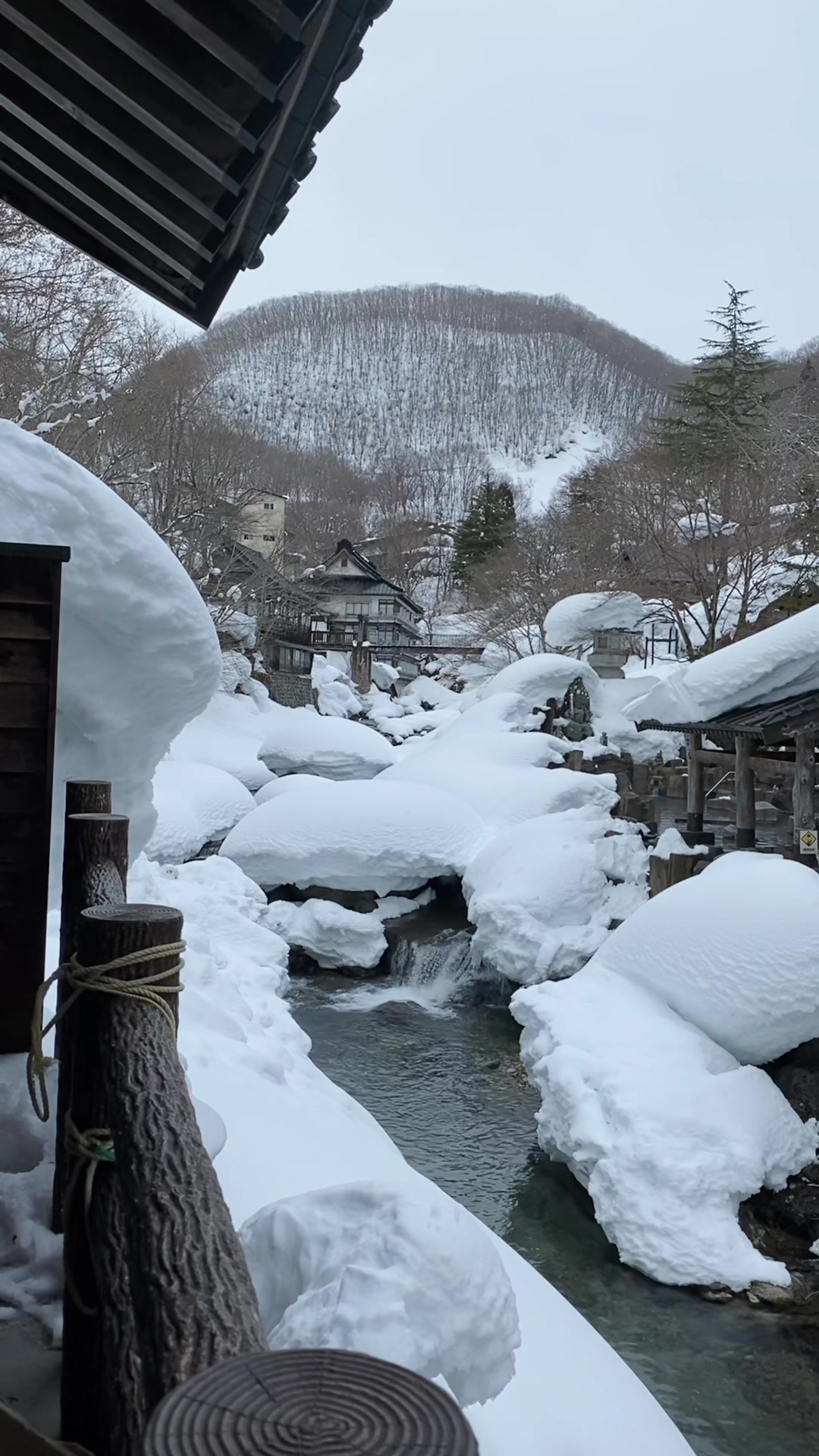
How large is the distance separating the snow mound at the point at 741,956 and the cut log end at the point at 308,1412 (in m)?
7.71

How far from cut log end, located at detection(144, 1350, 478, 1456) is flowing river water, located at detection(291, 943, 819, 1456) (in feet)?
19.5

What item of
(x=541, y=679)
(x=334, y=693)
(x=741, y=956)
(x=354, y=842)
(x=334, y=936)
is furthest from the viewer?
(x=334, y=693)

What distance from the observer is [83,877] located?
2.74 m

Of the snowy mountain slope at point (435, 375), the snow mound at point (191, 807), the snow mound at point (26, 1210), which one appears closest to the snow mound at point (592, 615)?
the snow mound at point (191, 807)

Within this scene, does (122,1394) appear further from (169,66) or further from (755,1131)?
(755,1131)

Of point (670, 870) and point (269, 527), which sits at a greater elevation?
point (269, 527)

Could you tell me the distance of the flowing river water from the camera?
589 cm

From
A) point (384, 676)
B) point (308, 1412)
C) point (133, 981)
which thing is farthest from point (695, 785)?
point (384, 676)

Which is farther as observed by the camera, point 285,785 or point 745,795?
point 285,785

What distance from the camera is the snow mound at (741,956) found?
26.0ft

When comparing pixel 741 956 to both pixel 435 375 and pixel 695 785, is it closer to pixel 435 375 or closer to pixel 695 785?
pixel 695 785

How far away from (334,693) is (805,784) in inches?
924

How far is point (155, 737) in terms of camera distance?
4641 millimetres

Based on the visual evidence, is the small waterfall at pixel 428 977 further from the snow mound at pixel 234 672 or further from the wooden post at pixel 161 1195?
the snow mound at pixel 234 672
